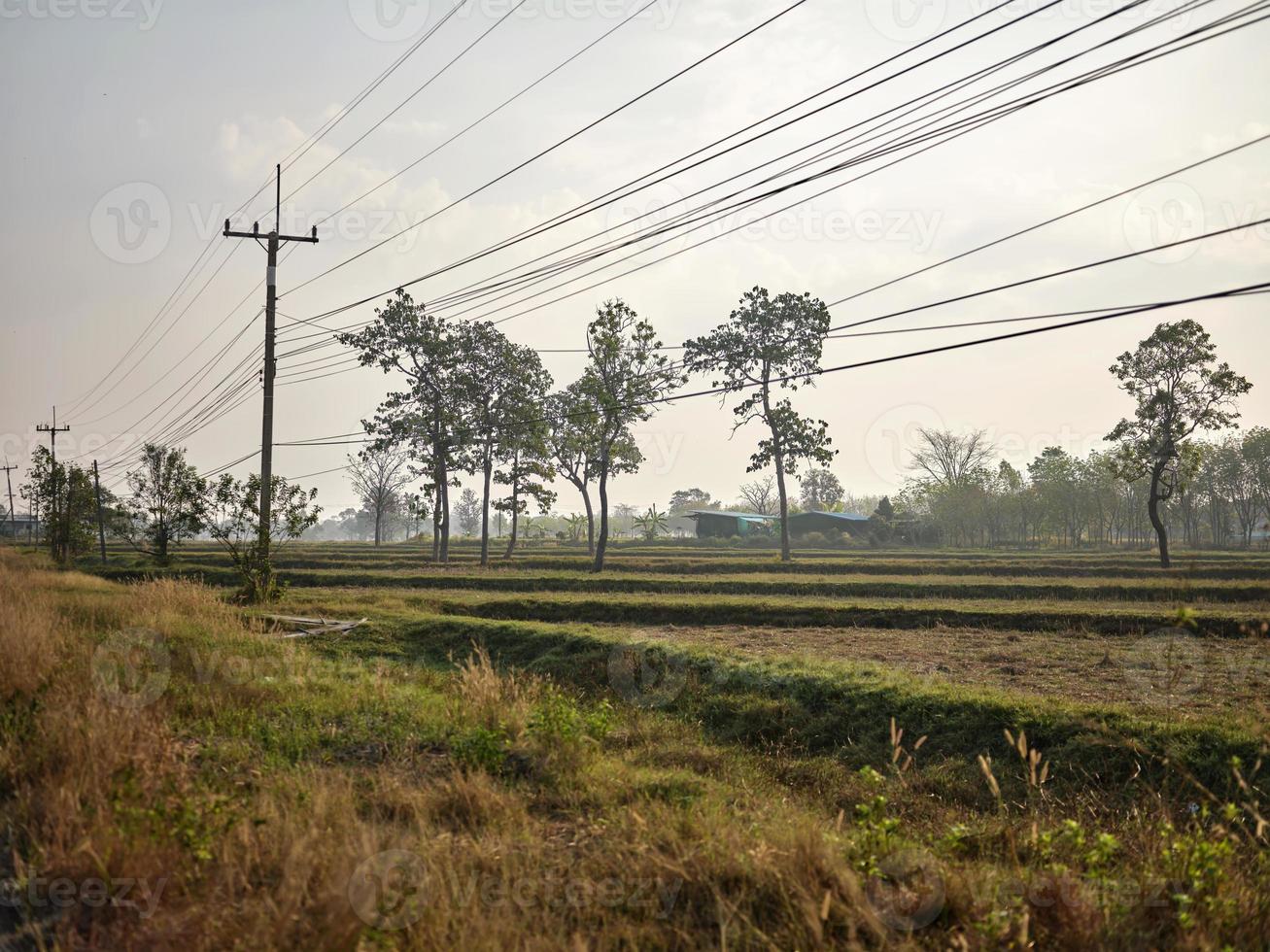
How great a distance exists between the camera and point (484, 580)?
112 ft

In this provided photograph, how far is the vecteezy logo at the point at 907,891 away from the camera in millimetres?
4934

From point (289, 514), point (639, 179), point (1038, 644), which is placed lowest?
point (1038, 644)

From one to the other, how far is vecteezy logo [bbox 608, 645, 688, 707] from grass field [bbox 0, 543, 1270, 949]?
0.07 meters

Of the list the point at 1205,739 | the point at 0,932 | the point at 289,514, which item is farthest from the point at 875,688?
the point at 289,514

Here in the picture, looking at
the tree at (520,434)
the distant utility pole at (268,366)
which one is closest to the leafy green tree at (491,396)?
the tree at (520,434)

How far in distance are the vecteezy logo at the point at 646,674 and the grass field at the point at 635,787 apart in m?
0.07

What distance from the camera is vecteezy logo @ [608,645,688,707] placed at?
13.4 m

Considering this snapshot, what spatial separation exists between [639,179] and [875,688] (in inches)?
442

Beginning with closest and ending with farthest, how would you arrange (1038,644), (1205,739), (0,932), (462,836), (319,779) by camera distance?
(0,932), (462,836), (319,779), (1205,739), (1038,644)

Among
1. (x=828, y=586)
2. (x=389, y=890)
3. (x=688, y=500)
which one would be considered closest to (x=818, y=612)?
(x=828, y=586)

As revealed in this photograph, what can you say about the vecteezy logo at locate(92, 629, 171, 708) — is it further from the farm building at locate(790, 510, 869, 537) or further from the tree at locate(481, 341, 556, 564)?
the farm building at locate(790, 510, 869, 537)

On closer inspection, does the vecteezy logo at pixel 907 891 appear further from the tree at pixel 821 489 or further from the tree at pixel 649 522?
the tree at pixel 821 489

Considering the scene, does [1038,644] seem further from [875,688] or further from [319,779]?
[319,779]

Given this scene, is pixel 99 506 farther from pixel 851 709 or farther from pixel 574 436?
pixel 851 709
